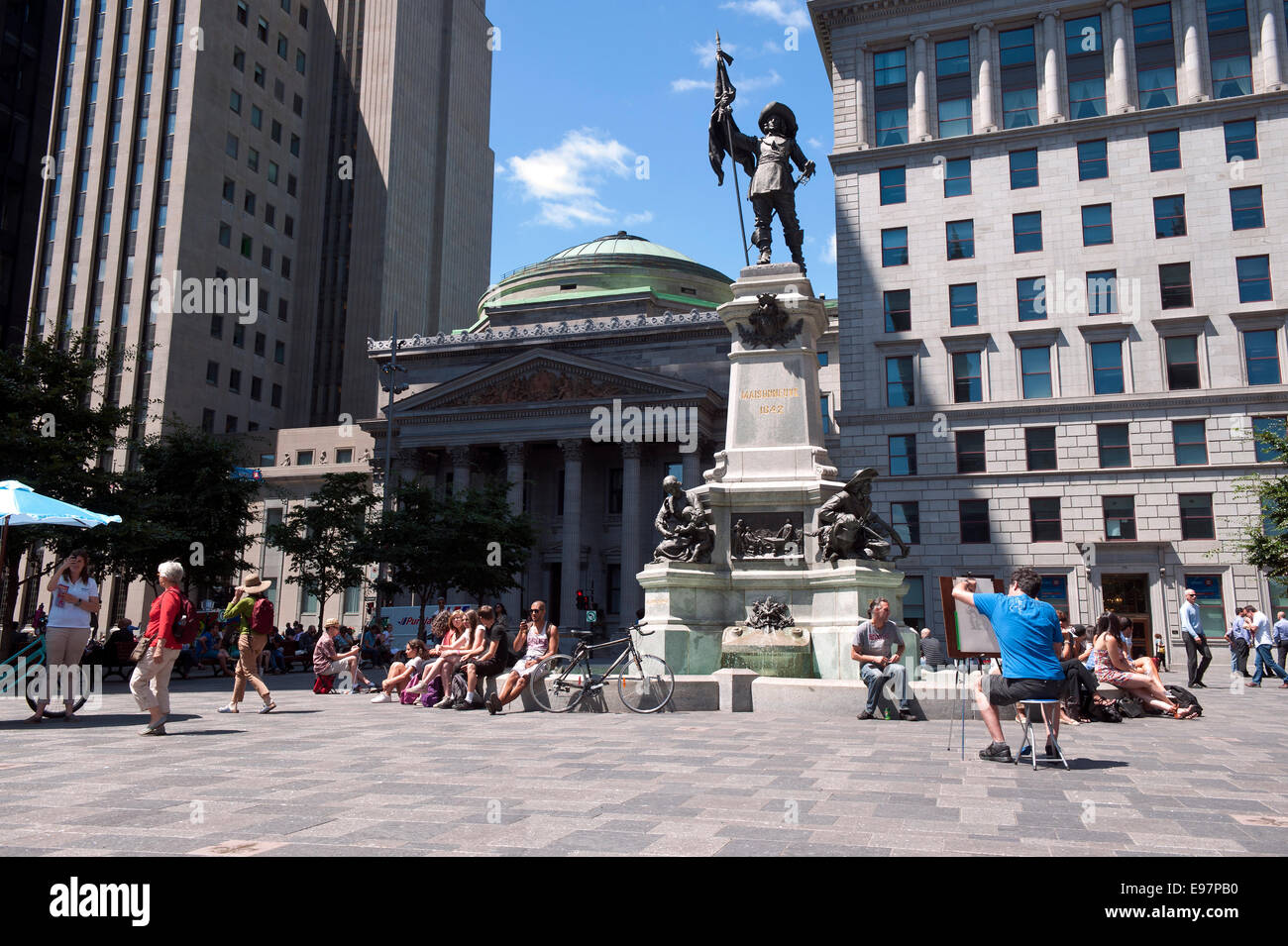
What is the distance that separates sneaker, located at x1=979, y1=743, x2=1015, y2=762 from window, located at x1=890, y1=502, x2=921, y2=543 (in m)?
36.9

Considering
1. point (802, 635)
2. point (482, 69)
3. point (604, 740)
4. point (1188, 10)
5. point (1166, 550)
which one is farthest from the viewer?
point (482, 69)

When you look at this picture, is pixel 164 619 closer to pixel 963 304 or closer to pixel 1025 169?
pixel 963 304

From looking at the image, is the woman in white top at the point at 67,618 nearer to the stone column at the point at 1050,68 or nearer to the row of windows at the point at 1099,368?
the row of windows at the point at 1099,368

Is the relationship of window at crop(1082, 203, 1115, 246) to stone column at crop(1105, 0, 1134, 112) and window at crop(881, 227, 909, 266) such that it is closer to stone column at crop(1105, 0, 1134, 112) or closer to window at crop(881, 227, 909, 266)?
stone column at crop(1105, 0, 1134, 112)

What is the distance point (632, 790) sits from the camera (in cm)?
738

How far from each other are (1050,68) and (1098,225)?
8088mm

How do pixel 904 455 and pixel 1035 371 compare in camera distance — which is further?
pixel 904 455

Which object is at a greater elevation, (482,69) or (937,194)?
(482,69)

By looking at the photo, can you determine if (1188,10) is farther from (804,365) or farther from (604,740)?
(604,740)

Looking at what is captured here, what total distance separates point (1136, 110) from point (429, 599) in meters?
41.2

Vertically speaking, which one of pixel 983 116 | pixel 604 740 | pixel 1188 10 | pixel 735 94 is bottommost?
pixel 604 740

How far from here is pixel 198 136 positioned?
73.2m

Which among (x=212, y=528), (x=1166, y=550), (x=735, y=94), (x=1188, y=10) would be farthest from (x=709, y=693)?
(x=1188, y=10)

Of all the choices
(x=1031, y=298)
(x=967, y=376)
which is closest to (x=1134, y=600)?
(x=967, y=376)
